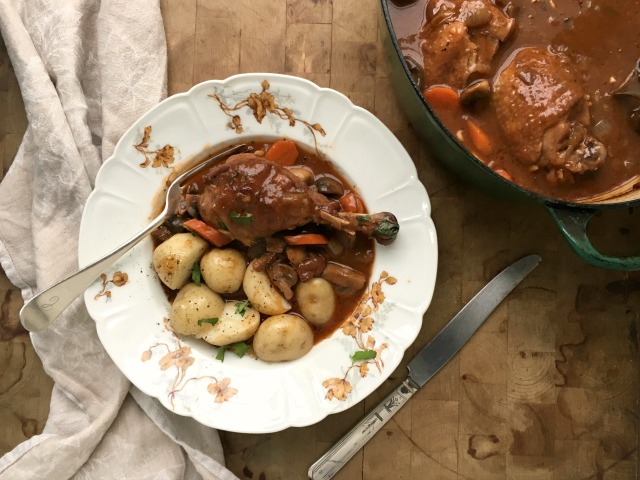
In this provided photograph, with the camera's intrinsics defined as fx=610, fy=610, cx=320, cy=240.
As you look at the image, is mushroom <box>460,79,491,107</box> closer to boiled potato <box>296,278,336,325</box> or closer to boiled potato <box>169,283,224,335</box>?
boiled potato <box>296,278,336,325</box>

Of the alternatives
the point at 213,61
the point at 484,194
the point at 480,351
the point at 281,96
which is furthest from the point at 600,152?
the point at 213,61

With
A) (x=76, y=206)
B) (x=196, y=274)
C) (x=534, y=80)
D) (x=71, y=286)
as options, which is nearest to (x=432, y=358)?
(x=196, y=274)

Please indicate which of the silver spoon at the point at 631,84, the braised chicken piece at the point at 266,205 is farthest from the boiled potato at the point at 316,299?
the silver spoon at the point at 631,84

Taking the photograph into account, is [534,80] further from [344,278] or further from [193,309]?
[193,309]

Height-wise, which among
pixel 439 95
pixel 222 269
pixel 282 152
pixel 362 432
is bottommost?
pixel 362 432

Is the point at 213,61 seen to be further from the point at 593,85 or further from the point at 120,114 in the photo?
the point at 593,85

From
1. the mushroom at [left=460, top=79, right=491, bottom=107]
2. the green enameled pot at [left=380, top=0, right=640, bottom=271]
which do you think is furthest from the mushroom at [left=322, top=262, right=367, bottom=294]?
the mushroom at [left=460, top=79, right=491, bottom=107]

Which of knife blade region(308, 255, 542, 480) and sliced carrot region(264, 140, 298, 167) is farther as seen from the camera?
knife blade region(308, 255, 542, 480)
